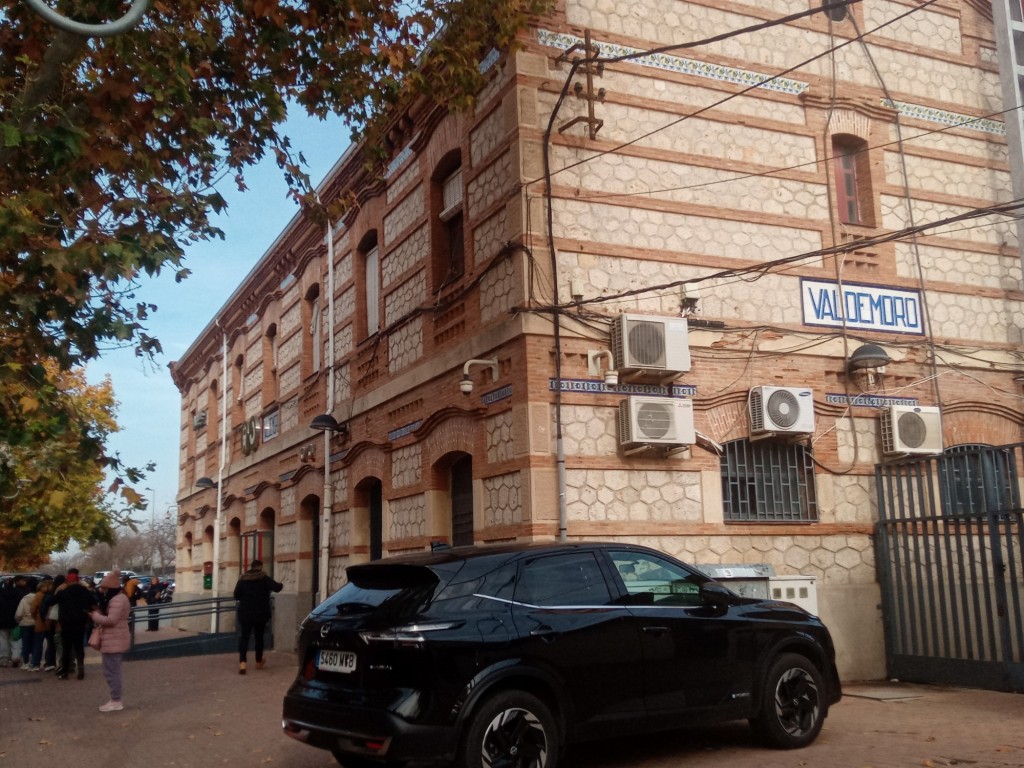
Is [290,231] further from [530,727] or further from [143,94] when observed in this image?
[530,727]

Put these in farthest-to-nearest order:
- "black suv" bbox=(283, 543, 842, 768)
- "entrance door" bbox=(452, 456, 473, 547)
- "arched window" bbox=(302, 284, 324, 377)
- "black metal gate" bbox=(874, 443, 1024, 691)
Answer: "arched window" bbox=(302, 284, 324, 377) → "entrance door" bbox=(452, 456, 473, 547) → "black metal gate" bbox=(874, 443, 1024, 691) → "black suv" bbox=(283, 543, 842, 768)

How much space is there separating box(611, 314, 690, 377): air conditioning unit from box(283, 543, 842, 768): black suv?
12.7ft

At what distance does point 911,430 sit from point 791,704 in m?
6.02

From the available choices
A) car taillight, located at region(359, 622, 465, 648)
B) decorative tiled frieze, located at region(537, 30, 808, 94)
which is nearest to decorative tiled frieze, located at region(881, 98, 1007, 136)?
decorative tiled frieze, located at region(537, 30, 808, 94)

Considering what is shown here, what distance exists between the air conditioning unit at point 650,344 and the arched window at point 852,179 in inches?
150

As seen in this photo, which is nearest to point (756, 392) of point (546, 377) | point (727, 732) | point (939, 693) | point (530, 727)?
point (546, 377)

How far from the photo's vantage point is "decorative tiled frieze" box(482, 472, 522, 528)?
460 inches

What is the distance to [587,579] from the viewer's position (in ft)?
25.1

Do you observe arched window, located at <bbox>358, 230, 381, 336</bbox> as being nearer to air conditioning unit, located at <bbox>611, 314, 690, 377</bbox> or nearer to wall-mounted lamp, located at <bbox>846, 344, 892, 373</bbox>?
air conditioning unit, located at <bbox>611, 314, 690, 377</bbox>

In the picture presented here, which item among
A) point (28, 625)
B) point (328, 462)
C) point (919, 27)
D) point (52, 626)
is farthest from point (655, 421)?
point (28, 625)

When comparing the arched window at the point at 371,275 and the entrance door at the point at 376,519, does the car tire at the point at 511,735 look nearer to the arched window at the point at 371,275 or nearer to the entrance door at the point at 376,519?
the entrance door at the point at 376,519

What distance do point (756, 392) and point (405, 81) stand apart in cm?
572

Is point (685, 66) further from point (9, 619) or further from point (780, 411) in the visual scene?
point (9, 619)

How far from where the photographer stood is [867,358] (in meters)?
13.0
